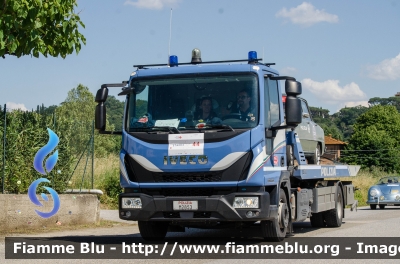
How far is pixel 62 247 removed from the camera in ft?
39.5

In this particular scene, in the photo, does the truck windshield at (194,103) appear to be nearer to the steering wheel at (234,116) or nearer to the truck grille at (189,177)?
the steering wheel at (234,116)

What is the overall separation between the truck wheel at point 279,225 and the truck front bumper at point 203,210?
426mm

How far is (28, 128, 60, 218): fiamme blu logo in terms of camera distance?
52.9 feet

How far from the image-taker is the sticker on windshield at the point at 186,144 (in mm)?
11586

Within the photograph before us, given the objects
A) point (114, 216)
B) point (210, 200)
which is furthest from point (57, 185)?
point (210, 200)

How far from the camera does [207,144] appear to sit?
1157cm

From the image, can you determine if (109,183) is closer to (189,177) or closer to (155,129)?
(155,129)

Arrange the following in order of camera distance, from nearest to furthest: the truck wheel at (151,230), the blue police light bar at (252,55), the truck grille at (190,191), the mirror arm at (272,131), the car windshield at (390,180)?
the truck grille at (190,191), the mirror arm at (272,131), the blue police light bar at (252,55), the truck wheel at (151,230), the car windshield at (390,180)

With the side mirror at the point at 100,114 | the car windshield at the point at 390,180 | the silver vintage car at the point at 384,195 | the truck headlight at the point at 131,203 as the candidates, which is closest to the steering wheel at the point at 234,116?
the truck headlight at the point at 131,203

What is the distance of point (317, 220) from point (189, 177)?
20.8 ft

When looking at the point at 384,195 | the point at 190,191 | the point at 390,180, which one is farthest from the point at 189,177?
the point at 390,180

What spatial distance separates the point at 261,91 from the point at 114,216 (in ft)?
31.4

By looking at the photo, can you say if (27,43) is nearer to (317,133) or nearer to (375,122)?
(317,133)

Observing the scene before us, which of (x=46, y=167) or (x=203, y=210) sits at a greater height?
(x=46, y=167)
